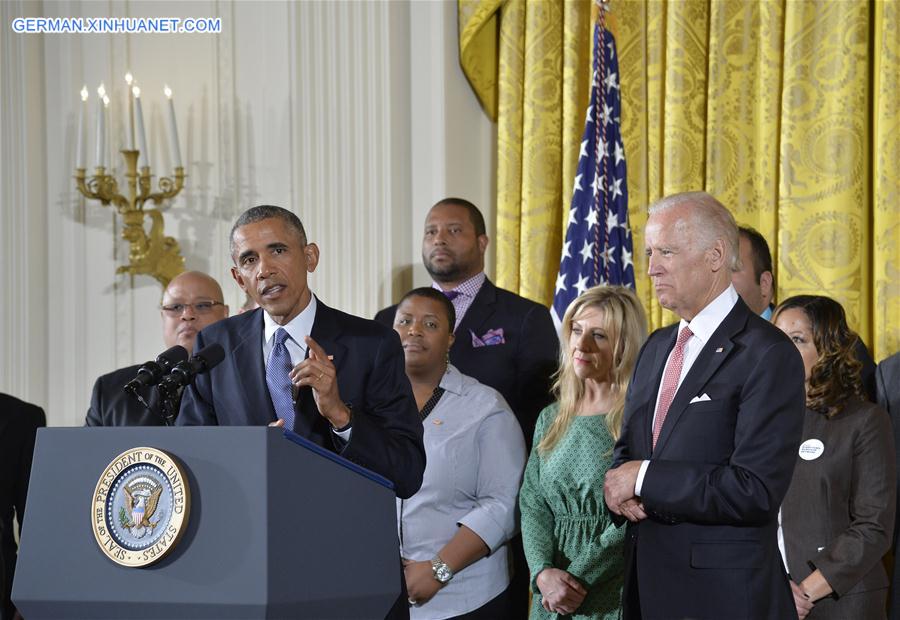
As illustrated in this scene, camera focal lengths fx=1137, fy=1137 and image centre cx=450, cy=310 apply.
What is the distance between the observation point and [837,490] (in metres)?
3.51

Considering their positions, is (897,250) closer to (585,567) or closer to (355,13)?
(585,567)

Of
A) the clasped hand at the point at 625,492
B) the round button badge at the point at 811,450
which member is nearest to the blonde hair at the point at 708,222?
the clasped hand at the point at 625,492

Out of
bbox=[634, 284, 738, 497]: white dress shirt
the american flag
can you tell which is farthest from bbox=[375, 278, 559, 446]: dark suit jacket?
bbox=[634, 284, 738, 497]: white dress shirt

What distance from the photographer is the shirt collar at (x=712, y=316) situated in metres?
2.77

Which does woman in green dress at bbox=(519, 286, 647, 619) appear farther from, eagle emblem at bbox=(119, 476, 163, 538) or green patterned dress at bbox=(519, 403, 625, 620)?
eagle emblem at bbox=(119, 476, 163, 538)

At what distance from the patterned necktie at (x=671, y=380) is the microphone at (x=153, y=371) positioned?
3.86 feet

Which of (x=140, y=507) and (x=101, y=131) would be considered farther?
(x=101, y=131)

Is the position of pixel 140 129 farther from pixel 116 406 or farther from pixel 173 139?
pixel 116 406

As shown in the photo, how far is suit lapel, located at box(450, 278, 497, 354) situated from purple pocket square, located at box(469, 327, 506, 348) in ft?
0.07

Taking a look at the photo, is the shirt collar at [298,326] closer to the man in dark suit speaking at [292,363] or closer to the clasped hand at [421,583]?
the man in dark suit speaking at [292,363]

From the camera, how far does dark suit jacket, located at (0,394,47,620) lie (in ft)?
12.3

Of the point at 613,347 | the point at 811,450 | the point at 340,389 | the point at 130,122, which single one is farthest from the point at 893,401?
the point at 130,122

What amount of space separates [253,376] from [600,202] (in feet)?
8.43

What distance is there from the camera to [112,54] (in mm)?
5879
